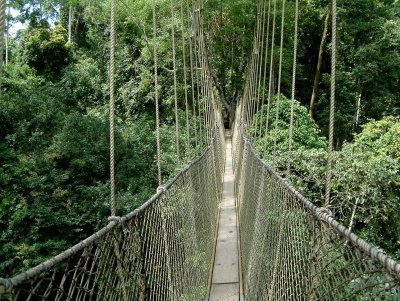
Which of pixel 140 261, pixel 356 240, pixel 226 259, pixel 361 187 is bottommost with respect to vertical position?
pixel 226 259

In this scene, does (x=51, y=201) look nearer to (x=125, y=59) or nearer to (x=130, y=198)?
(x=130, y=198)

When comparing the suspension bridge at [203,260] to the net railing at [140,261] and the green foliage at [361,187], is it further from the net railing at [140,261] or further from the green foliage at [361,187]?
the green foliage at [361,187]

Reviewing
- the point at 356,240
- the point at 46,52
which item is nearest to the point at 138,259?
the point at 356,240

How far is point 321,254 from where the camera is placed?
40.6 inches

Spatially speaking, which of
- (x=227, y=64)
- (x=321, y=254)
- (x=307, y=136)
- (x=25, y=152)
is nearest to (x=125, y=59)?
(x=227, y=64)

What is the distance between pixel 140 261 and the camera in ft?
4.00

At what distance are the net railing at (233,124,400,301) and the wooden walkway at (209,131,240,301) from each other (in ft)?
0.43

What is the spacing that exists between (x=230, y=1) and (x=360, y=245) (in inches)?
349

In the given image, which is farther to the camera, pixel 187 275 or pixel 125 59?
pixel 125 59

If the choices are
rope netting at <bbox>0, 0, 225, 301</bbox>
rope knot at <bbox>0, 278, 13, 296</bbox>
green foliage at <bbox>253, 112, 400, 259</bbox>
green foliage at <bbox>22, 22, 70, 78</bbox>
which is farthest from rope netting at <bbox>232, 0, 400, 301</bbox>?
green foliage at <bbox>22, 22, 70, 78</bbox>

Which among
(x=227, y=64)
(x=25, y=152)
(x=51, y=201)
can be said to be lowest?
(x=51, y=201)

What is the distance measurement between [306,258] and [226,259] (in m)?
2.09

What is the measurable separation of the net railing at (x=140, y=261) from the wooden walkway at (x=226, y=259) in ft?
0.40

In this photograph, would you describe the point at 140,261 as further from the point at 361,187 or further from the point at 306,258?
the point at 361,187
